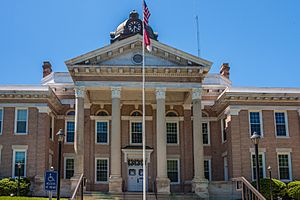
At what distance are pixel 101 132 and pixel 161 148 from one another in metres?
7.61

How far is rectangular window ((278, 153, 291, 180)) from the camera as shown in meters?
36.5

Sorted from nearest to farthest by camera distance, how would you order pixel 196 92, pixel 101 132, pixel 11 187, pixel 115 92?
1. pixel 11 187
2. pixel 115 92
3. pixel 196 92
4. pixel 101 132

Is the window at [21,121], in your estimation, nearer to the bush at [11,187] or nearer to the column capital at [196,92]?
the bush at [11,187]

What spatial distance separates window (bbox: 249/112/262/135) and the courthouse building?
78 millimetres

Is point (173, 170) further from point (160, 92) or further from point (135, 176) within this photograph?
point (160, 92)

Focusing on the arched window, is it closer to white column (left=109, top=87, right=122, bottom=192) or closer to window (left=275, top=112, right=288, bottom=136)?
white column (left=109, top=87, right=122, bottom=192)

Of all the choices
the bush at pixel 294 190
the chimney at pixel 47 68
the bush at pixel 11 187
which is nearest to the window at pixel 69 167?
the bush at pixel 11 187

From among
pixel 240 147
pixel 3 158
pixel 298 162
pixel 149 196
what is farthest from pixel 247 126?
pixel 3 158

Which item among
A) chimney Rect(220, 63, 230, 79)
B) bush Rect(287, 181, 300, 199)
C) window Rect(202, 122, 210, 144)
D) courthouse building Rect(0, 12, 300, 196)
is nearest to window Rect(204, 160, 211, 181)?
courthouse building Rect(0, 12, 300, 196)

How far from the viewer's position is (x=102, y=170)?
126ft

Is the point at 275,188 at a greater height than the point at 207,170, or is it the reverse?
the point at 207,170

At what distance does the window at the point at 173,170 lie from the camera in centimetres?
3847

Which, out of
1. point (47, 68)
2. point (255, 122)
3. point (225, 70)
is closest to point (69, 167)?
point (47, 68)

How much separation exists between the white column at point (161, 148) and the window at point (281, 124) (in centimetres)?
976
